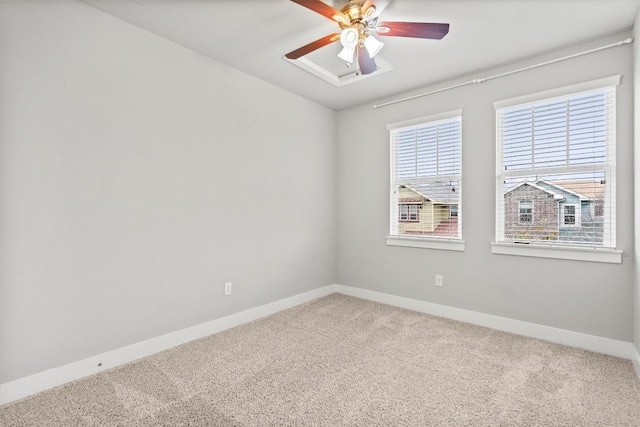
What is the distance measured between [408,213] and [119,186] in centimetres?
294

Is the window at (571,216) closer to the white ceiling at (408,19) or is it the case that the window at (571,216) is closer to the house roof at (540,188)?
the house roof at (540,188)

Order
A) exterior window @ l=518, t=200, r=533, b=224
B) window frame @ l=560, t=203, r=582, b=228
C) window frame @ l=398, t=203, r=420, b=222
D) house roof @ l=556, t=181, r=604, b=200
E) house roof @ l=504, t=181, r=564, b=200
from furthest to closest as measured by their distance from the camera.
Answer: window frame @ l=398, t=203, r=420, b=222
exterior window @ l=518, t=200, r=533, b=224
house roof @ l=504, t=181, r=564, b=200
window frame @ l=560, t=203, r=582, b=228
house roof @ l=556, t=181, r=604, b=200

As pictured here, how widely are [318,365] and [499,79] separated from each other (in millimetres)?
3098

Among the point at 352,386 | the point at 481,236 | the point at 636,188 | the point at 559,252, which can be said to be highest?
the point at 636,188

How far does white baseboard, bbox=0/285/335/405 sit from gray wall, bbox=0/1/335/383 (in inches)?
2.0

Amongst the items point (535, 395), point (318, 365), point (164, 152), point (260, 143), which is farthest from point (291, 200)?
point (535, 395)

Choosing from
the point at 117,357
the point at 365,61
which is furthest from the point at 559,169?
the point at 117,357

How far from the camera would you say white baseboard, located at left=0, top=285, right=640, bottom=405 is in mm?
1979

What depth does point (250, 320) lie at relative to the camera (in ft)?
10.6

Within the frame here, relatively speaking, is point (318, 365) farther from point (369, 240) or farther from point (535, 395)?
point (369, 240)

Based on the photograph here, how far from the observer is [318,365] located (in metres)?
2.33

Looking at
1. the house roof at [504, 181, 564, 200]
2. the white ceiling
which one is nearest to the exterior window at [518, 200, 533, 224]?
the house roof at [504, 181, 564, 200]

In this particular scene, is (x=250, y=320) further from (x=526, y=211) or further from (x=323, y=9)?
(x=526, y=211)

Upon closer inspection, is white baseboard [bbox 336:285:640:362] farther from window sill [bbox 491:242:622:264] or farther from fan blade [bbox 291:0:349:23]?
fan blade [bbox 291:0:349:23]
